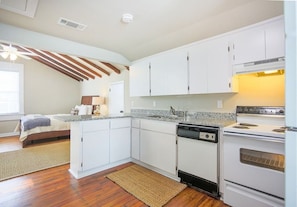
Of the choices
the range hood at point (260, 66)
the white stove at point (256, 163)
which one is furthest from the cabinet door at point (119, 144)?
the range hood at point (260, 66)

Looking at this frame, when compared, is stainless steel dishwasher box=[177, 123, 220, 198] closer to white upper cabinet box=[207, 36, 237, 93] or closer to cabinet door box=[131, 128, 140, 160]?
white upper cabinet box=[207, 36, 237, 93]

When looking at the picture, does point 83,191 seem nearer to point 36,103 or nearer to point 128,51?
point 128,51

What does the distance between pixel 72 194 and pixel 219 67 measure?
276 centimetres

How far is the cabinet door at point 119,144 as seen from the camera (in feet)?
10.1

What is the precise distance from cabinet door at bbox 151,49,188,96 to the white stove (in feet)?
3.85

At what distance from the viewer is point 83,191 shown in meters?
2.28

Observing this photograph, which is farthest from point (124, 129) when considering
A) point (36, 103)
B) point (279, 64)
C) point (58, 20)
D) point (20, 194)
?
point (36, 103)

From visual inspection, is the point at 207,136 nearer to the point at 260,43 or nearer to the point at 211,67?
the point at 211,67

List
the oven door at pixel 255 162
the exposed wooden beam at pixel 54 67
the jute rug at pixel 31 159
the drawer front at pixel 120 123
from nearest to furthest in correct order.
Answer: the oven door at pixel 255 162 → the jute rug at pixel 31 159 → the drawer front at pixel 120 123 → the exposed wooden beam at pixel 54 67

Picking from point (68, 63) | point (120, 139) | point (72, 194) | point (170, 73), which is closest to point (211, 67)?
point (170, 73)

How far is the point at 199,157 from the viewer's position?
7.43 ft

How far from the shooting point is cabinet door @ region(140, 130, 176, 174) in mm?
2611

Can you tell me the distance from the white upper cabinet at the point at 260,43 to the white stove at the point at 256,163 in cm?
73

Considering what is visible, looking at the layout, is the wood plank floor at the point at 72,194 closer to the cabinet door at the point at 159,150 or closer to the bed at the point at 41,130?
the cabinet door at the point at 159,150
